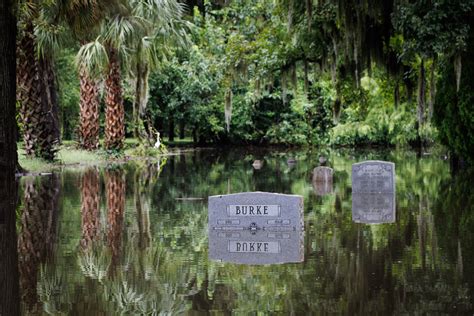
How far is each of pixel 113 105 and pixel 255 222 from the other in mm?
23920

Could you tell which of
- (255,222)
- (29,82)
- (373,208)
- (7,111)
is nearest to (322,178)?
(373,208)

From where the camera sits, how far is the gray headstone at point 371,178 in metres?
15.5

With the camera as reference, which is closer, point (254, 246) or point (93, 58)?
point (254, 246)

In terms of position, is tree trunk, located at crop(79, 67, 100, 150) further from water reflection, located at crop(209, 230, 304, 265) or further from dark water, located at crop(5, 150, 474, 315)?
water reflection, located at crop(209, 230, 304, 265)

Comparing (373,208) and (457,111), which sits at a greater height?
(457,111)

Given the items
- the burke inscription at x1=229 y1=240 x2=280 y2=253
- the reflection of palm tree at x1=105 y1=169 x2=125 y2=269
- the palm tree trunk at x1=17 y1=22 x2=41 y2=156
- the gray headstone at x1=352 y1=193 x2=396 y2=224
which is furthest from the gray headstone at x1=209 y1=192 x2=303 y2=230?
the palm tree trunk at x1=17 y1=22 x2=41 y2=156

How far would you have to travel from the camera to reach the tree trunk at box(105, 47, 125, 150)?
3234cm

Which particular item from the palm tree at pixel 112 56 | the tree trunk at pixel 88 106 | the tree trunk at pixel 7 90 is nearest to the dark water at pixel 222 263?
the tree trunk at pixel 7 90

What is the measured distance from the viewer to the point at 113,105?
3309 cm

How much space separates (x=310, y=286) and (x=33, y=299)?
7.72 ft

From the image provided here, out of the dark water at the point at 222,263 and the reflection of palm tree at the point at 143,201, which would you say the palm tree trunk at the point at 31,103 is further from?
the dark water at the point at 222,263

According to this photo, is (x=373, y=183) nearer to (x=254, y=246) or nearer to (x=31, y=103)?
(x=254, y=246)

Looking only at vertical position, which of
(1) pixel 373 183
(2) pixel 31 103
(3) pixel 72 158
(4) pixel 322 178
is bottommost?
(1) pixel 373 183

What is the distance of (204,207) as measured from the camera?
→ 14531 mm
